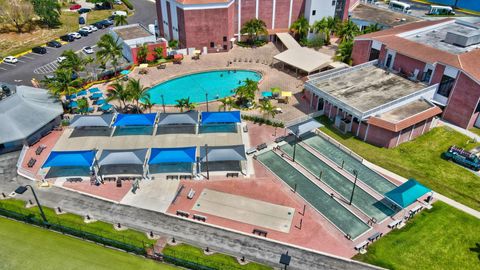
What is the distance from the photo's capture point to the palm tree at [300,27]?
8731 cm

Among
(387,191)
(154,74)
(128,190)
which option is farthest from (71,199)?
(387,191)

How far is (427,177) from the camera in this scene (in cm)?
5044

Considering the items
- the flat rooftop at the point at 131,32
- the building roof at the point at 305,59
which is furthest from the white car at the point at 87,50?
the building roof at the point at 305,59

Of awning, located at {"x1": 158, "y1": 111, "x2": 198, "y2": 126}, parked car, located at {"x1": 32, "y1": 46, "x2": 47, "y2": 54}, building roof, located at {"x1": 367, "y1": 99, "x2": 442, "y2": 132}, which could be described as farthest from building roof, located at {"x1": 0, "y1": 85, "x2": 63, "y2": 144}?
building roof, located at {"x1": 367, "y1": 99, "x2": 442, "y2": 132}

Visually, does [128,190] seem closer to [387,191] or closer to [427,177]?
[387,191]

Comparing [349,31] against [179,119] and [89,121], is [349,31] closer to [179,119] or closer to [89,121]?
[179,119]

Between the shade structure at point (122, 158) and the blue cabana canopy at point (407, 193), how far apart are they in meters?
32.8

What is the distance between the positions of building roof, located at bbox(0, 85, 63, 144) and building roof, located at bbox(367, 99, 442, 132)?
5090 centimetres

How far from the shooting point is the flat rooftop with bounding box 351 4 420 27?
92.1 metres

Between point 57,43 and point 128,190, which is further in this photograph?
point 57,43

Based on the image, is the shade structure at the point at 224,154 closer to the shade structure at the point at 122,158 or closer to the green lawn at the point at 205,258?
the shade structure at the point at 122,158

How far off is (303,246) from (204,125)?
2556 centimetres

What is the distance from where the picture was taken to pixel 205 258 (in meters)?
39.3

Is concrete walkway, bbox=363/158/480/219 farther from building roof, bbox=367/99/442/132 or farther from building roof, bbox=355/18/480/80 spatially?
building roof, bbox=355/18/480/80
